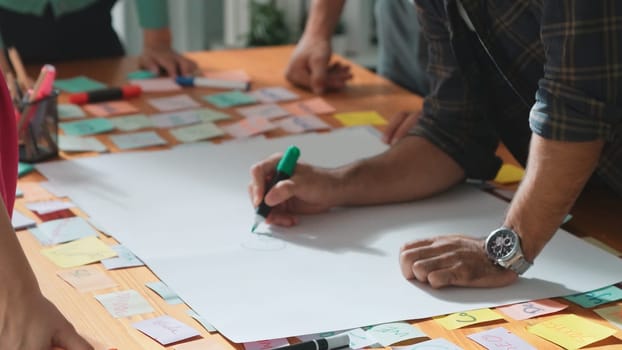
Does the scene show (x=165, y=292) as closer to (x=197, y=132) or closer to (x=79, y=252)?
(x=79, y=252)

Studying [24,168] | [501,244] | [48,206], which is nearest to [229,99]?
[24,168]

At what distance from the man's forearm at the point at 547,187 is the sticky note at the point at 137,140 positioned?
0.68m

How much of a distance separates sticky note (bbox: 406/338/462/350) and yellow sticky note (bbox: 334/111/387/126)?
0.81 meters

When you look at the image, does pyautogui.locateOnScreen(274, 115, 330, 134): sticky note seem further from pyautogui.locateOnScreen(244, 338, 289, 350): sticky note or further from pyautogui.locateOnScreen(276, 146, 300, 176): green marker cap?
pyautogui.locateOnScreen(244, 338, 289, 350): sticky note

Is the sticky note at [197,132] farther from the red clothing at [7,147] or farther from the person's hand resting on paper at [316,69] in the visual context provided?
the red clothing at [7,147]

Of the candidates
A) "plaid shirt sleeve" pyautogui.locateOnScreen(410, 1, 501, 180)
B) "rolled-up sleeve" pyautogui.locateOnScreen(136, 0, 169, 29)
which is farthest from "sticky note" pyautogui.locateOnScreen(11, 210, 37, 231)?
"rolled-up sleeve" pyautogui.locateOnScreen(136, 0, 169, 29)

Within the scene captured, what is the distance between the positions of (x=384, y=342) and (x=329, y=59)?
1.05m

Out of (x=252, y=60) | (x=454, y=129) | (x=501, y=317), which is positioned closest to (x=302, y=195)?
(x=454, y=129)

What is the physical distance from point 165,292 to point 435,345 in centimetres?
32

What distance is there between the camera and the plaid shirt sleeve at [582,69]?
1190mm

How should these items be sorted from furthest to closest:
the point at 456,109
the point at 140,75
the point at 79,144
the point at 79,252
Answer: the point at 140,75, the point at 79,144, the point at 456,109, the point at 79,252

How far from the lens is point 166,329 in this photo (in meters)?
1.13

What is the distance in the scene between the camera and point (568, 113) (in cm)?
121

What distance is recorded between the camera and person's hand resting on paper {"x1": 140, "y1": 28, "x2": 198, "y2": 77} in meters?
2.12
